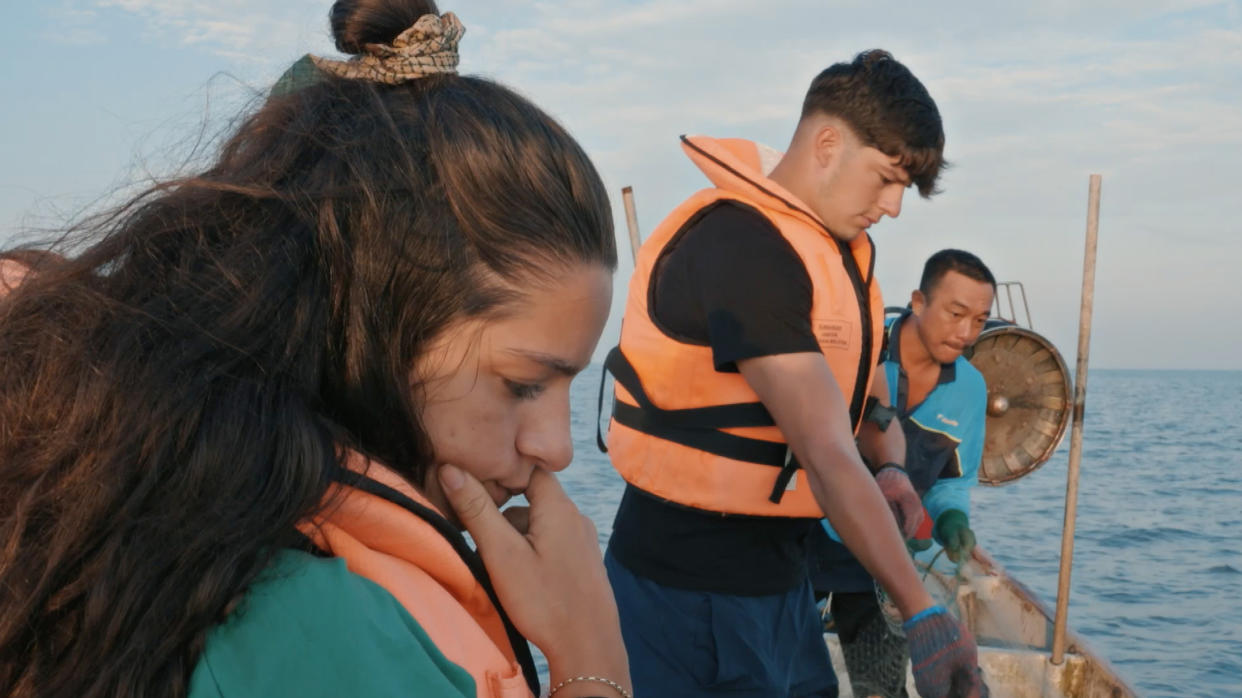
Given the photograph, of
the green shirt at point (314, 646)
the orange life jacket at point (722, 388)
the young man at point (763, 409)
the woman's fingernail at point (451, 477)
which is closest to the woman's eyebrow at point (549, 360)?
the woman's fingernail at point (451, 477)

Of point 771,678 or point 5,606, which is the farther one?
point 771,678

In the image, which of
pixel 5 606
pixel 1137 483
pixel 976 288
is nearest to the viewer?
pixel 5 606

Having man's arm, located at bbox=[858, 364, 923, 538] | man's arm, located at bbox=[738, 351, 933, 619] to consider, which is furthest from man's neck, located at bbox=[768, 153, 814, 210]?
man's arm, located at bbox=[858, 364, 923, 538]

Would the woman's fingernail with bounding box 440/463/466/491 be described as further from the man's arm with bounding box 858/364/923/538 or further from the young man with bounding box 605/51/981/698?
the man's arm with bounding box 858/364/923/538

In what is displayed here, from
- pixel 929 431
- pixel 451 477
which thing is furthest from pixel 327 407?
pixel 929 431

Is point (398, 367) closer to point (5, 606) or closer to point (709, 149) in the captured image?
point (5, 606)

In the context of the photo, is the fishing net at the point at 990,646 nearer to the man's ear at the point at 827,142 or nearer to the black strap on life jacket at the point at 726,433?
the black strap on life jacket at the point at 726,433

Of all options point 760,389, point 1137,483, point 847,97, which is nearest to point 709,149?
point 847,97

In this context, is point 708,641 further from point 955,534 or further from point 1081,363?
point 1081,363

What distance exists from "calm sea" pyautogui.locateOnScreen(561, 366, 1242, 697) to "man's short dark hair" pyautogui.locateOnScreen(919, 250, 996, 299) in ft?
7.28

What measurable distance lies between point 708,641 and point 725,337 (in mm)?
782

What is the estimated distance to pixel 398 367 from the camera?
1239 millimetres

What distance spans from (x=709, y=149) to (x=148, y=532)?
237 cm

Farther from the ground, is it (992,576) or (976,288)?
(976,288)
